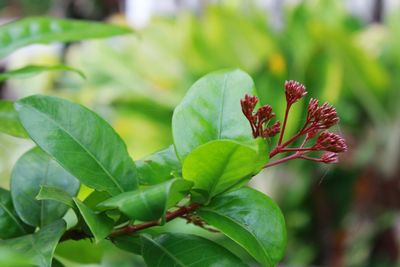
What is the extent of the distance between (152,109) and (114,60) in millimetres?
398

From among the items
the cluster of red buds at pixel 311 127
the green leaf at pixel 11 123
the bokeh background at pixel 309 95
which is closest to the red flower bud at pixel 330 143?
the cluster of red buds at pixel 311 127

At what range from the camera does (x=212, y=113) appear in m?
0.40

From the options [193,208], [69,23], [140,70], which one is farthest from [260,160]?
[140,70]

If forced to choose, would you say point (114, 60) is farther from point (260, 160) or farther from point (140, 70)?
point (260, 160)

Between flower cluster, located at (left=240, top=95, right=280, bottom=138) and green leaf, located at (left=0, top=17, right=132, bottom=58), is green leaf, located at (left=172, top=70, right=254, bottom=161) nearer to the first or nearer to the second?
flower cluster, located at (left=240, top=95, right=280, bottom=138)

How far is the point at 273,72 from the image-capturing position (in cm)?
222

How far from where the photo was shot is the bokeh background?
218cm

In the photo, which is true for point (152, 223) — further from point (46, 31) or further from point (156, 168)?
point (46, 31)

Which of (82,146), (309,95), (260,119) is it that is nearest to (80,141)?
(82,146)

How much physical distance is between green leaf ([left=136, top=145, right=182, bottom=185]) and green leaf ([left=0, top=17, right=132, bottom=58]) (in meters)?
0.19

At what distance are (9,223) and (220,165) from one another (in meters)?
0.15

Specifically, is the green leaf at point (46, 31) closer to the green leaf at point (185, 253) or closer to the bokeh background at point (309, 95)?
the green leaf at point (185, 253)

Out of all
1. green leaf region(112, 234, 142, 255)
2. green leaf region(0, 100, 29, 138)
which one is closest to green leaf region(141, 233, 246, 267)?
green leaf region(112, 234, 142, 255)

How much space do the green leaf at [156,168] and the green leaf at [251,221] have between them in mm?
31
